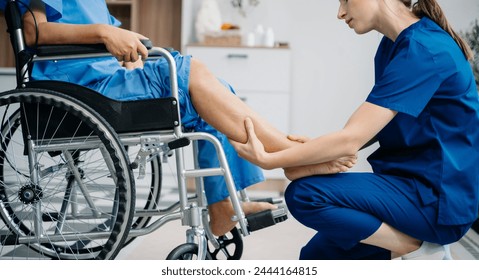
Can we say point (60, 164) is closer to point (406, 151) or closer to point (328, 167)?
point (328, 167)

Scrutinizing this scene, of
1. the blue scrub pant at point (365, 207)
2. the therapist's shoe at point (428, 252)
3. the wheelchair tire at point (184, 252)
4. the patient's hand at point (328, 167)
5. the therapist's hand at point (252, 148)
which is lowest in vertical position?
the wheelchair tire at point (184, 252)

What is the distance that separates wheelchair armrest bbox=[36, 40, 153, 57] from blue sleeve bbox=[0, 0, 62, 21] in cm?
16

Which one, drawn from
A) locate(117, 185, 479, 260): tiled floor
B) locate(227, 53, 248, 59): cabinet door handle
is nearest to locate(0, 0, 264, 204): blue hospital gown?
locate(117, 185, 479, 260): tiled floor

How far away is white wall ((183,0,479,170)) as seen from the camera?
14.0ft

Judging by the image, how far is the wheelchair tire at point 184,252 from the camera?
1477 millimetres

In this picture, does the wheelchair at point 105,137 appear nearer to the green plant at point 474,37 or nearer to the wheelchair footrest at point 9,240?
the wheelchair footrest at point 9,240

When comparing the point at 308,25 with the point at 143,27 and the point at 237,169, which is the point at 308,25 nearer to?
the point at 143,27

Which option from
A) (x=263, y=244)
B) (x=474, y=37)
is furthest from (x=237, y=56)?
(x=263, y=244)

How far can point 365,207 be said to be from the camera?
1.42 m

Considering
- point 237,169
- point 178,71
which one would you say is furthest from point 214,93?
point 237,169

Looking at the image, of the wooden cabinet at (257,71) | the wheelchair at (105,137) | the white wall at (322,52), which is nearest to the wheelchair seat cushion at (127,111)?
the wheelchair at (105,137)

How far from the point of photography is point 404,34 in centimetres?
142

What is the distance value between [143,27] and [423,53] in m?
3.25

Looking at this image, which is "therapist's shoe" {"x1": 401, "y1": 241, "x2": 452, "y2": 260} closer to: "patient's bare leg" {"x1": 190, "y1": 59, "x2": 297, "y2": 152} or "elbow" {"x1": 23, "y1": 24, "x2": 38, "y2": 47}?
"patient's bare leg" {"x1": 190, "y1": 59, "x2": 297, "y2": 152}
